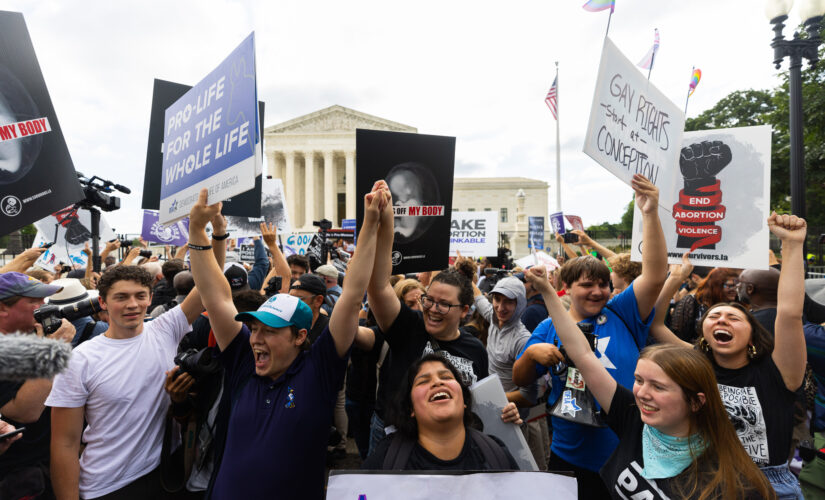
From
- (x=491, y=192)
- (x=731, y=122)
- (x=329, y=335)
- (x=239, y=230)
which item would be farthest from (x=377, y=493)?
(x=491, y=192)

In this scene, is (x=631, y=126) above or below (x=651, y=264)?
above

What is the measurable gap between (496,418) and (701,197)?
2621 mm

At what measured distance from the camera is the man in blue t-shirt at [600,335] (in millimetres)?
2295

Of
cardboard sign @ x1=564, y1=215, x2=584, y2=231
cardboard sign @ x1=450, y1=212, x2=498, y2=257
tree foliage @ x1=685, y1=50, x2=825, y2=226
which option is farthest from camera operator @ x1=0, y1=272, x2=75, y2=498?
tree foliage @ x1=685, y1=50, x2=825, y2=226

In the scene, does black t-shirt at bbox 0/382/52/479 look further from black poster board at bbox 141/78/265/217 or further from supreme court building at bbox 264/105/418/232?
supreme court building at bbox 264/105/418/232

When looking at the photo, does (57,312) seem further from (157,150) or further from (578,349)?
(578,349)

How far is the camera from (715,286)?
13.0 feet

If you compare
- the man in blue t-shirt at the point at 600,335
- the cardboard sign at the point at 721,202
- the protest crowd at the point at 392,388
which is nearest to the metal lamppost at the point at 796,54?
the cardboard sign at the point at 721,202

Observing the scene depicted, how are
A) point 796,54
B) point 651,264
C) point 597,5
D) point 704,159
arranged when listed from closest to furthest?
point 651,264, point 597,5, point 704,159, point 796,54

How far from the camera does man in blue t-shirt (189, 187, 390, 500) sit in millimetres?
1871

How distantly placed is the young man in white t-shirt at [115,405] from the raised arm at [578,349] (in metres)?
2.06

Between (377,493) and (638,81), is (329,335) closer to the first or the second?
(377,493)

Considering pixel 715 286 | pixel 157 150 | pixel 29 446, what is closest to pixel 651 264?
pixel 715 286

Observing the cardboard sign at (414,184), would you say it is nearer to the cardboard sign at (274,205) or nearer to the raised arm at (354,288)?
the raised arm at (354,288)
